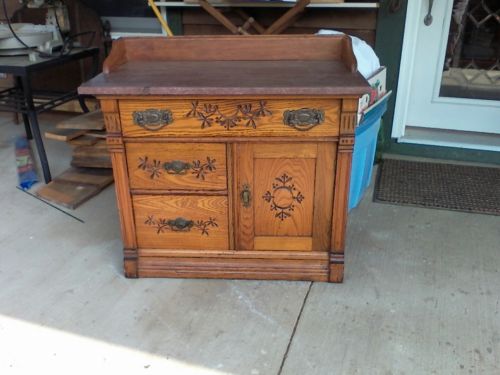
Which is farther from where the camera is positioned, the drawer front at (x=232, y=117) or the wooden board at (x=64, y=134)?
the wooden board at (x=64, y=134)

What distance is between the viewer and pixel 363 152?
7.71 ft

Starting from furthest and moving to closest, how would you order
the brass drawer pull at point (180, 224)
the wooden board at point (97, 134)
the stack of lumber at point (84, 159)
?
the wooden board at point (97, 134) → the stack of lumber at point (84, 159) → the brass drawer pull at point (180, 224)

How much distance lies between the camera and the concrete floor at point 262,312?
1.58 meters

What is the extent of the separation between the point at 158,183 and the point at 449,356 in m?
1.13

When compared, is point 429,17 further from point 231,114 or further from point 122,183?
point 122,183

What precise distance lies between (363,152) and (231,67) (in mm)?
784

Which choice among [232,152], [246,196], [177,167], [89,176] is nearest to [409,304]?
[246,196]

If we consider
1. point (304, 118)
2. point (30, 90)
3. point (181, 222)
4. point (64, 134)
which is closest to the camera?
point (304, 118)

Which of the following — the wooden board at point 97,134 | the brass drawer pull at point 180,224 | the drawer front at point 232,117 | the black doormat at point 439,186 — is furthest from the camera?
the wooden board at point 97,134

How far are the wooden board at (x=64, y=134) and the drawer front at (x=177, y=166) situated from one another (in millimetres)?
1152

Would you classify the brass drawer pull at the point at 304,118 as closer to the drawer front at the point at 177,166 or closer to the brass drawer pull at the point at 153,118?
the drawer front at the point at 177,166

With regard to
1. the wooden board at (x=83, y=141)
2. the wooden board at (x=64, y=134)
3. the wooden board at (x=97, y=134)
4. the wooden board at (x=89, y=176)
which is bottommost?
the wooden board at (x=89, y=176)

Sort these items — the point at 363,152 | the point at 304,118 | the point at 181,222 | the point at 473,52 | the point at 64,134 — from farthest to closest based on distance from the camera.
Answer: the point at 473,52, the point at 64,134, the point at 363,152, the point at 181,222, the point at 304,118

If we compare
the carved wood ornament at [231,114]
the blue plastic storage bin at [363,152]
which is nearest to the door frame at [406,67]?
the blue plastic storage bin at [363,152]
